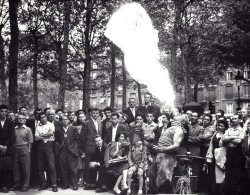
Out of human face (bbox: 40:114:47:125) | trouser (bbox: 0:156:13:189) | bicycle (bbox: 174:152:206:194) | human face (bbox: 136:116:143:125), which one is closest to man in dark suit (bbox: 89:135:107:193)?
human face (bbox: 136:116:143:125)

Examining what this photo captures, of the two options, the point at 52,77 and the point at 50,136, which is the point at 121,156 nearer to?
the point at 50,136

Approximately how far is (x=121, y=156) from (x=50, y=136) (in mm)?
2008

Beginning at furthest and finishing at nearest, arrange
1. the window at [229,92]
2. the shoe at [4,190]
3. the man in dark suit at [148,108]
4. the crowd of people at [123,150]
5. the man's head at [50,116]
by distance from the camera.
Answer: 1. the window at [229,92]
2. the man in dark suit at [148,108]
3. the man's head at [50,116]
4. the shoe at [4,190]
5. the crowd of people at [123,150]

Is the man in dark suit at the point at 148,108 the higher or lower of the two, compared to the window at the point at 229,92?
lower

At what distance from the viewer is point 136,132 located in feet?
35.0

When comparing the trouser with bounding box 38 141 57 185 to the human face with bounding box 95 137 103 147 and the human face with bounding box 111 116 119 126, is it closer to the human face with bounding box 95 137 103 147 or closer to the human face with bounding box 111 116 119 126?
the human face with bounding box 95 137 103 147

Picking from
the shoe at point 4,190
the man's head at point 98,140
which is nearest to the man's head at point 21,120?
the shoe at point 4,190

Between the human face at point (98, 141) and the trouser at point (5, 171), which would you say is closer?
the trouser at point (5, 171)

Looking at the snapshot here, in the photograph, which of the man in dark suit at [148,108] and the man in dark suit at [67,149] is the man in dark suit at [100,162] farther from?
the man in dark suit at [148,108]

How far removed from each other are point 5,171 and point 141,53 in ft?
18.7

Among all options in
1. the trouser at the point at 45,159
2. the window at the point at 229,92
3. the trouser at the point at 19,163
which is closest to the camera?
the trouser at the point at 19,163

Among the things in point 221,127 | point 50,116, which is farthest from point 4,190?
point 221,127

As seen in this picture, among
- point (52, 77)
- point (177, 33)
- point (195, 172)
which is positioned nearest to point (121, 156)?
point (195, 172)

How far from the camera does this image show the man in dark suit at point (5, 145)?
10438 millimetres
